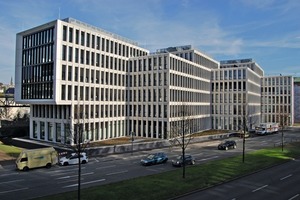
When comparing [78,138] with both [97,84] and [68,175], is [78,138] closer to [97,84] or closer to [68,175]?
[68,175]

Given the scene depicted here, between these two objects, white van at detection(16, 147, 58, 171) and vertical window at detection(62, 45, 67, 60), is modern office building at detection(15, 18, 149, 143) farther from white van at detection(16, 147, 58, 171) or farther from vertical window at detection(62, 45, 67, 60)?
white van at detection(16, 147, 58, 171)

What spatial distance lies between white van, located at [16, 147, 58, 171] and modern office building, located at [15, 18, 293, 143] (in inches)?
424

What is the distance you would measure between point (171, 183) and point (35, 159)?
67.5 ft

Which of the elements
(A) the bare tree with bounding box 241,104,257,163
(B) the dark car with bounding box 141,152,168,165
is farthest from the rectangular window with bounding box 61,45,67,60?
(A) the bare tree with bounding box 241,104,257,163

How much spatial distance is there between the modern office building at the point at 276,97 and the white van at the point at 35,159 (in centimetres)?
10289

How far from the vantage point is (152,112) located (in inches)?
2734

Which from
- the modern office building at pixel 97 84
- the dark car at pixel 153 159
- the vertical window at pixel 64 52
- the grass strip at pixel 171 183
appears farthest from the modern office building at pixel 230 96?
the vertical window at pixel 64 52

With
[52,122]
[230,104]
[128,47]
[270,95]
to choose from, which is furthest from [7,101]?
[270,95]

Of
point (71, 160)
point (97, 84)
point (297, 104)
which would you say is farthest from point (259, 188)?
point (297, 104)

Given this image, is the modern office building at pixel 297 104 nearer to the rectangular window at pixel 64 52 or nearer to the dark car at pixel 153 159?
the dark car at pixel 153 159

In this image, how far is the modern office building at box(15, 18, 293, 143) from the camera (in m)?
57.2

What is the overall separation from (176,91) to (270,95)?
2838 inches

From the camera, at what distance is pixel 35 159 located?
38.6 m

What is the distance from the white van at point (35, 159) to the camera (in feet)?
124
